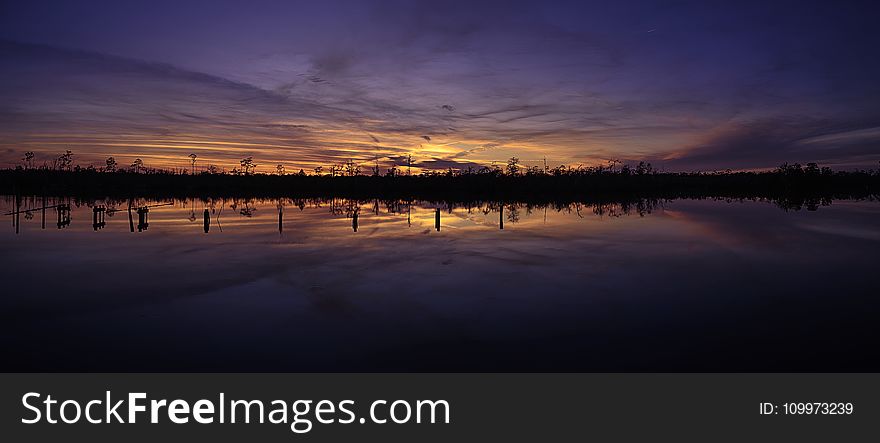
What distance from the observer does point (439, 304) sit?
1218 cm

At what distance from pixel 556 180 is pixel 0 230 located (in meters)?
87.9

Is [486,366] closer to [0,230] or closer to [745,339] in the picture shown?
[745,339]

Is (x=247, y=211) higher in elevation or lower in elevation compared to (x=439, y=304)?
higher

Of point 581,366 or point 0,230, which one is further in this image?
point 0,230

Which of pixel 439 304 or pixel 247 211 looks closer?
pixel 439 304

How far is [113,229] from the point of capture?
29.0 meters

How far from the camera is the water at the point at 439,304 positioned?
337 inches

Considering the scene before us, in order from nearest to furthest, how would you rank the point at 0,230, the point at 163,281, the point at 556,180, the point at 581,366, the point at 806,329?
the point at 581,366 < the point at 806,329 < the point at 163,281 < the point at 0,230 < the point at 556,180

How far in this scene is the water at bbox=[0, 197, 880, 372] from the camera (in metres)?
8.56

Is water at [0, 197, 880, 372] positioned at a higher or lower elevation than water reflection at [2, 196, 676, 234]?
lower

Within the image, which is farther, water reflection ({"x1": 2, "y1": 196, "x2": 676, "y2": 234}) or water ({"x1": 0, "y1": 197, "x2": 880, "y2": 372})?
water reflection ({"x1": 2, "y1": 196, "x2": 676, "y2": 234})

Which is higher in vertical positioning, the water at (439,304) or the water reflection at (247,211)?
the water reflection at (247,211)

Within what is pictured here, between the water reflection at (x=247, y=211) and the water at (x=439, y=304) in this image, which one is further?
the water reflection at (x=247, y=211)
